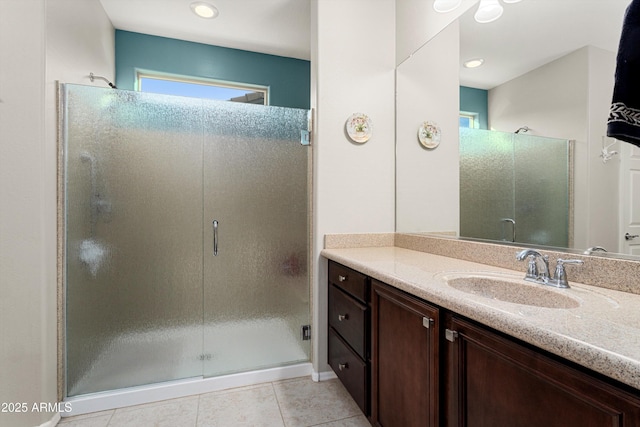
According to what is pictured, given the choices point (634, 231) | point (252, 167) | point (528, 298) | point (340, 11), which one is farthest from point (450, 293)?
point (340, 11)

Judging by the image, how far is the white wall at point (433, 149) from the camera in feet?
5.55

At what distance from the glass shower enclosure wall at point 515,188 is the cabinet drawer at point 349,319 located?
732mm

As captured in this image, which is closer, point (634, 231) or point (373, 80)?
point (634, 231)

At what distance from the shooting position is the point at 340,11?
6.46 ft

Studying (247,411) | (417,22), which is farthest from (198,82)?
(247,411)

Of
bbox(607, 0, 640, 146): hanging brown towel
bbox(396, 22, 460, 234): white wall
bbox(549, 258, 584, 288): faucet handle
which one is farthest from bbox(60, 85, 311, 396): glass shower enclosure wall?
bbox(607, 0, 640, 146): hanging brown towel

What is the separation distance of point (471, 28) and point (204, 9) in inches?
76.8

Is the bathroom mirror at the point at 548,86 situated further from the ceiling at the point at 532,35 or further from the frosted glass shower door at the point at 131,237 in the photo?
the frosted glass shower door at the point at 131,237

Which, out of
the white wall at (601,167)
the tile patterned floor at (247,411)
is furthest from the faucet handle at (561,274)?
the tile patterned floor at (247,411)

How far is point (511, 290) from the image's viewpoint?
108 cm

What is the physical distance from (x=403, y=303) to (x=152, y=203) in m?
1.54

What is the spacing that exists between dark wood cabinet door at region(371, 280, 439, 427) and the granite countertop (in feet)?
0.27

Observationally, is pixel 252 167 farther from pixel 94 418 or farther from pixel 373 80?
pixel 94 418

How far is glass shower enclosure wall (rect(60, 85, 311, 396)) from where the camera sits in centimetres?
165
